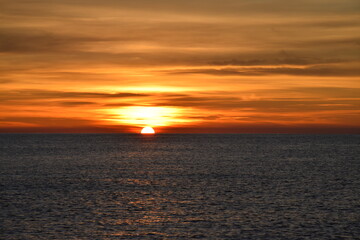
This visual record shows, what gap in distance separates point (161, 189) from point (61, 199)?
1564 centimetres

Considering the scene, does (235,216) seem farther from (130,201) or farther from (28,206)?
(28,206)

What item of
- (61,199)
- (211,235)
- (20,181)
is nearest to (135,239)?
(211,235)

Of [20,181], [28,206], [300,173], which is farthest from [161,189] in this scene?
[300,173]

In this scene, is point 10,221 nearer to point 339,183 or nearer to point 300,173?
point 339,183

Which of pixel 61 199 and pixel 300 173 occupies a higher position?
pixel 300 173

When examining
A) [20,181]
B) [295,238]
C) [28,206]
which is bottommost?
[295,238]

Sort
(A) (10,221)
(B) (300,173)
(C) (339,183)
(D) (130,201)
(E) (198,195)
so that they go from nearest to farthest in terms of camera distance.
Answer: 1. (A) (10,221)
2. (D) (130,201)
3. (E) (198,195)
4. (C) (339,183)
5. (B) (300,173)

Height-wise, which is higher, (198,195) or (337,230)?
(198,195)

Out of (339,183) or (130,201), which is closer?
(130,201)

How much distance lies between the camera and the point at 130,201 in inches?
2156

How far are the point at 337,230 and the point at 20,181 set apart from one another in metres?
55.1

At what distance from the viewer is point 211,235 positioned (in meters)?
38.5

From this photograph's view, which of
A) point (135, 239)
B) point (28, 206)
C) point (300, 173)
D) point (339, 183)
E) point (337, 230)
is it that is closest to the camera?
point (135, 239)

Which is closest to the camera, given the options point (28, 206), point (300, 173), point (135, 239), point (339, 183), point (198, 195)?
point (135, 239)
